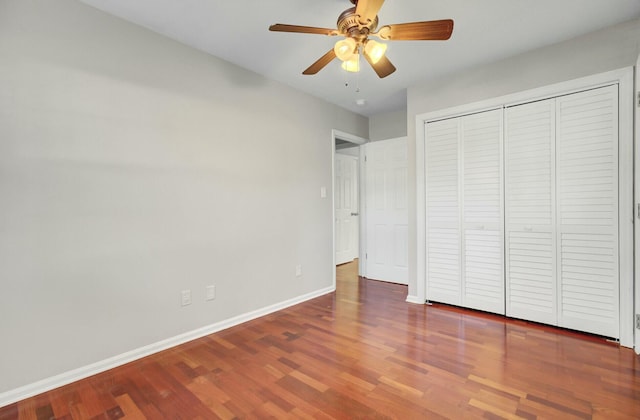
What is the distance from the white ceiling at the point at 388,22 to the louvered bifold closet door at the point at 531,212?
63 centimetres

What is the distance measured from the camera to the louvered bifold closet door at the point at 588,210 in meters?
2.39

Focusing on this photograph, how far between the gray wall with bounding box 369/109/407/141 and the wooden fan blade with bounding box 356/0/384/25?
2.74m

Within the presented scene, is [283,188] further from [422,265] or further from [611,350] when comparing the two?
[611,350]

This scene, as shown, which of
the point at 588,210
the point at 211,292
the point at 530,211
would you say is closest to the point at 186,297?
the point at 211,292

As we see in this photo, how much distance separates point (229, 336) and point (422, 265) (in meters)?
2.11

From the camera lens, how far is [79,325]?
198 centimetres

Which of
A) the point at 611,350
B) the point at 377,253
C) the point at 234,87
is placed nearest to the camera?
the point at 611,350

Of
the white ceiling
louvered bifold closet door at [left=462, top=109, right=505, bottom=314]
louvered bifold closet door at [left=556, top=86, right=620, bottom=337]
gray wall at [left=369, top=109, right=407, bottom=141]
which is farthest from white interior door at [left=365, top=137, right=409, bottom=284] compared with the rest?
louvered bifold closet door at [left=556, top=86, right=620, bottom=337]

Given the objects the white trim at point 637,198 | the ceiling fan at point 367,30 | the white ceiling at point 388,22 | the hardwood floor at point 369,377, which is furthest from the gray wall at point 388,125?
the hardwood floor at point 369,377

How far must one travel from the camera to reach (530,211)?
9.10 ft

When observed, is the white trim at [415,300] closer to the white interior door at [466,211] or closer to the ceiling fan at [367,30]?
the white interior door at [466,211]

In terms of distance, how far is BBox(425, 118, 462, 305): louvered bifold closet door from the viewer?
125 inches

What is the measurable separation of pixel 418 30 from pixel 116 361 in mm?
2858

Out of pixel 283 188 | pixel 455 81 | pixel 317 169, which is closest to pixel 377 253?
pixel 317 169
